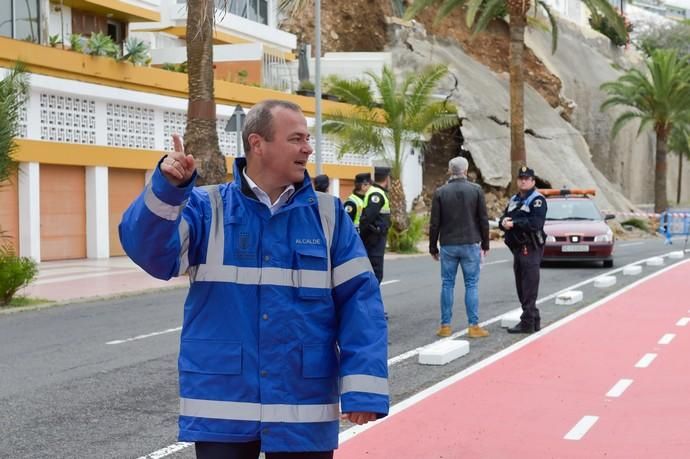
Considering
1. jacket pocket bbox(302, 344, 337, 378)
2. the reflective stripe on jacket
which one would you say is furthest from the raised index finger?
jacket pocket bbox(302, 344, 337, 378)

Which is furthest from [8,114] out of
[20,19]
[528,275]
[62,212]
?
[20,19]

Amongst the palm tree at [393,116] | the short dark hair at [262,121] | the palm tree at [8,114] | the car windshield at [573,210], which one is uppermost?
the palm tree at [393,116]

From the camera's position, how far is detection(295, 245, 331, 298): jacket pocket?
11.6 ft

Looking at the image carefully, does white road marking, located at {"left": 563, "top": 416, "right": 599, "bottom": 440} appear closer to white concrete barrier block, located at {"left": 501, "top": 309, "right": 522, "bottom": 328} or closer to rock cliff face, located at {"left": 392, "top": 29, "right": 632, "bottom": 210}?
white concrete barrier block, located at {"left": 501, "top": 309, "right": 522, "bottom": 328}

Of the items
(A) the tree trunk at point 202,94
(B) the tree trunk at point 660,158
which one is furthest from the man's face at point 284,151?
(B) the tree trunk at point 660,158

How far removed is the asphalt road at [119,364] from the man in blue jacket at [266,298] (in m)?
2.97

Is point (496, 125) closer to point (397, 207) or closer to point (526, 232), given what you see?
point (397, 207)

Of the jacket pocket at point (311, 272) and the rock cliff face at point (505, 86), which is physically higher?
the rock cliff face at point (505, 86)

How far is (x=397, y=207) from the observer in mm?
30094

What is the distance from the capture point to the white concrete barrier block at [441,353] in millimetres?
9594

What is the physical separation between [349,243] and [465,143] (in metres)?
39.7

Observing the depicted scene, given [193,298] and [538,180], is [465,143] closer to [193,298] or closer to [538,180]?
[538,180]

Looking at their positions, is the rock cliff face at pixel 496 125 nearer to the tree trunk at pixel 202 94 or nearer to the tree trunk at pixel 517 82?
the tree trunk at pixel 517 82

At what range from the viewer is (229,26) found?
4144cm
